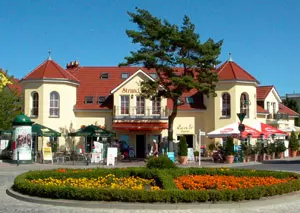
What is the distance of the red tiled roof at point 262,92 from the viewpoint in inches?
1973

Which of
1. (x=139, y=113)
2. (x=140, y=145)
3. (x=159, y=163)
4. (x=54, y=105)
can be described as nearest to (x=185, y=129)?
(x=140, y=145)

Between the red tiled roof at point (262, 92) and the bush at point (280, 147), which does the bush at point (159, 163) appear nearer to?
the bush at point (280, 147)

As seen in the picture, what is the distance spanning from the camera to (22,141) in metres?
33.2

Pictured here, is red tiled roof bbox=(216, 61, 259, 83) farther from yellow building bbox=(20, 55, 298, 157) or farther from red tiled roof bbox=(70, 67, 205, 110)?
red tiled roof bbox=(70, 67, 205, 110)

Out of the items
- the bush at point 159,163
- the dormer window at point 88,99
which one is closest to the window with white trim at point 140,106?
the dormer window at point 88,99

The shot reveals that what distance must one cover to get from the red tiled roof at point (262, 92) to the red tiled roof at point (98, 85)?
7.12 meters

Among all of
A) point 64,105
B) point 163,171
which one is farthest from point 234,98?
point 163,171

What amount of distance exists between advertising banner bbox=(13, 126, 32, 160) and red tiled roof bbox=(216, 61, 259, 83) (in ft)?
64.1

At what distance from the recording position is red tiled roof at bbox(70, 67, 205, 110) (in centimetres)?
4647

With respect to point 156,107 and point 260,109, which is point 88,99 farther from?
point 260,109

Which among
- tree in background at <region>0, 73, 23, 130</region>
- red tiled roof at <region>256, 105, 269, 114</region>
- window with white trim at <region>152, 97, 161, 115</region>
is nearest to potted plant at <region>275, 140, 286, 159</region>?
red tiled roof at <region>256, 105, 269, 114</region>

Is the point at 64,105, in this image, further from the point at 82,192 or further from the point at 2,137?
the point at 82,192

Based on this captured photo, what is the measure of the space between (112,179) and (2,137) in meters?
27.8

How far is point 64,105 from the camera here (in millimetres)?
44312
